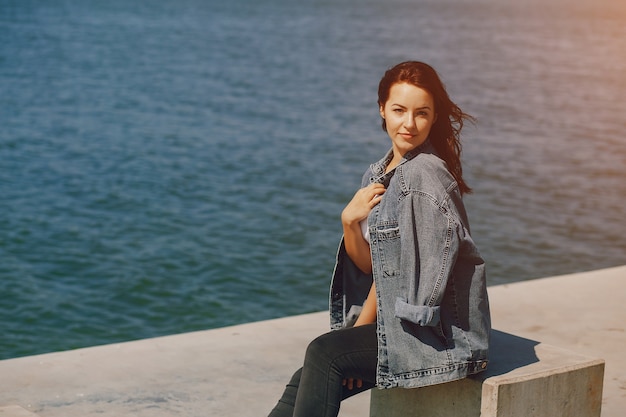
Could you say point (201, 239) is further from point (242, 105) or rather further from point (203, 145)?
point (242, 105)

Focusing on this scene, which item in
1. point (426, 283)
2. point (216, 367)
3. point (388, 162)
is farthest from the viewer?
point (216, 367)

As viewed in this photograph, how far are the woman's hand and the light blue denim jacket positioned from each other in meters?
0.09

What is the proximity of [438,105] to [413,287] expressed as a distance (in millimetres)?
581

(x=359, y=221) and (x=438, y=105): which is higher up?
(x=438, y=105)

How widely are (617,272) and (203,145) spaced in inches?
402

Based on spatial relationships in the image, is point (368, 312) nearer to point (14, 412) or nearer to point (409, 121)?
point (409, 121)

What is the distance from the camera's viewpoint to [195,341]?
4.71 m

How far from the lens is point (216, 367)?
14.3 ft

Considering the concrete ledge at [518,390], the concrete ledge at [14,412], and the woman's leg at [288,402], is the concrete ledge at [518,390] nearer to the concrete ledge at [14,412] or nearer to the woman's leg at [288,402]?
the woman's leg at [288,402]

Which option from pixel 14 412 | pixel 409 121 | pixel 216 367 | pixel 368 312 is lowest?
pixel 216 367

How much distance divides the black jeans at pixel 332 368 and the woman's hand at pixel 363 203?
0.32m

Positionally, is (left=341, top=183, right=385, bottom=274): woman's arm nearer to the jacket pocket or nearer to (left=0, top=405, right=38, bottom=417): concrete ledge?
the jacket pocket

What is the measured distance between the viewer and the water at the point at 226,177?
8.60 meters

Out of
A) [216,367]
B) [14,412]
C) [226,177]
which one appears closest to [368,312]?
[14,412]
